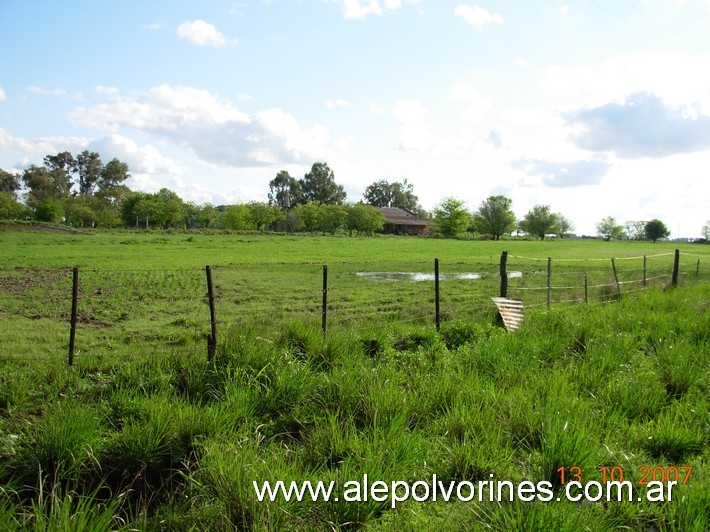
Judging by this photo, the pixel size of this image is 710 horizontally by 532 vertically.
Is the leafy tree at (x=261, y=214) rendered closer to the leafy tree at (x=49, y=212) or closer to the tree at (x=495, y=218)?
the leafy tree at (x=49, y=212)

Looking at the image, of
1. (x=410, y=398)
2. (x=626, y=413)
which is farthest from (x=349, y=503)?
(x=626, y=413)

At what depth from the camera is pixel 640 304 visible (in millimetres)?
13055

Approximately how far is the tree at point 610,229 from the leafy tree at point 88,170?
5811 inches

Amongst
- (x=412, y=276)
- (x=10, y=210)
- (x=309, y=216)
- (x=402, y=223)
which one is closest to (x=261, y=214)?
(x=309, y=216)

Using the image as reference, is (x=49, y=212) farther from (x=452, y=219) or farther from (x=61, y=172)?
(x=452, y=219)

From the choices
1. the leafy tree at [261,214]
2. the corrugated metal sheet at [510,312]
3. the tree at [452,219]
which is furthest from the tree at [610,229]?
the corrugated metal sheet at [510,312]

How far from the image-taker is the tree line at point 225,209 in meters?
83.9

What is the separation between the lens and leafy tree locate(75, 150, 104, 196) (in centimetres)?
11025

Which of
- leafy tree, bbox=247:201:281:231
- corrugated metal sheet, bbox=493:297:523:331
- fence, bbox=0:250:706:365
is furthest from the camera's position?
leafy tree, bbox=247:201:281:231

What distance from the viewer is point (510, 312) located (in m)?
11.5

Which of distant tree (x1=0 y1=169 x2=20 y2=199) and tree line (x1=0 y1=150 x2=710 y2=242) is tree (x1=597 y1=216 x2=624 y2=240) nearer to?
tree line (x1=0 y1=150 x2=710 y2=242)

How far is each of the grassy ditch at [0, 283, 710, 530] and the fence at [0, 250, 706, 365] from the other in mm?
1195

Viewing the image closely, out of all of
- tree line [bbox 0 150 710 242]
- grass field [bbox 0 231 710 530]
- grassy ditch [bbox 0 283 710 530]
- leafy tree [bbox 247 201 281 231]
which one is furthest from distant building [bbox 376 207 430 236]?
grassy ditch [bbox 0 283 710 530]

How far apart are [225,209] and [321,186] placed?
2741cm
